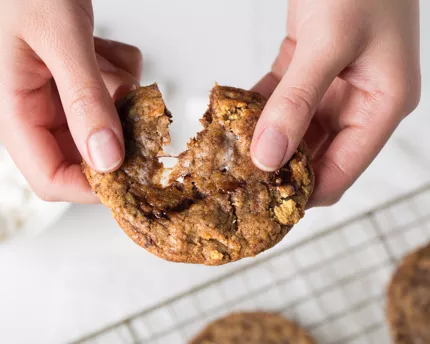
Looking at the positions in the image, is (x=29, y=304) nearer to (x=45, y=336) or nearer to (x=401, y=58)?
(x=45, y=336)

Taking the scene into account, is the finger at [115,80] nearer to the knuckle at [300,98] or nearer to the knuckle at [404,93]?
the knuckle at [300,98]

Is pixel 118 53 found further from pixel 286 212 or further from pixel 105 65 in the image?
pixel 286 212

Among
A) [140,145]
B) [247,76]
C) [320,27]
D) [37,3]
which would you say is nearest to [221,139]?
[140,145]

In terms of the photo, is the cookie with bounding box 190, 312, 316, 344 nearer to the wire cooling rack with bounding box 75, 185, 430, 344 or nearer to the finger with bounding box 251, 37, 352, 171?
the wire cooling rack with bounding box 75, 185, 430, 344

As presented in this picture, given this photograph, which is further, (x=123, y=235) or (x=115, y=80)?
(x=123, y=235)

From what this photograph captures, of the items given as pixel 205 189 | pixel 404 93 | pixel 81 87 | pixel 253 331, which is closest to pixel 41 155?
pixel 81 87

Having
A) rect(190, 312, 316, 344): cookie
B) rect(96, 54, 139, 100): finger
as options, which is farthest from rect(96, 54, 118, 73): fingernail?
rect(190, 312, 316, 344): cookie
